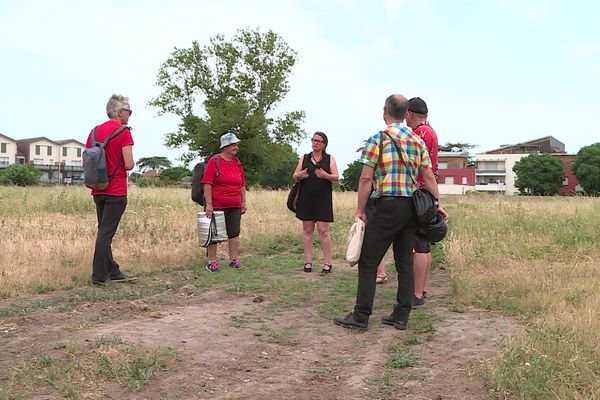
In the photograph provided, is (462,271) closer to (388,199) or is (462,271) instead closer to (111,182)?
(388,199)

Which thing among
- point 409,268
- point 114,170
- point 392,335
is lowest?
point 392,335

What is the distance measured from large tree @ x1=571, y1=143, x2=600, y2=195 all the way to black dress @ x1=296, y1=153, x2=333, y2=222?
7788 cm

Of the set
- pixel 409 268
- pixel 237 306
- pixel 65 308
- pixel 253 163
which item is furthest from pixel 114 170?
pixel 253 163

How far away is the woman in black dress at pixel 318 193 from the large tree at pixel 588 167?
7788 cm

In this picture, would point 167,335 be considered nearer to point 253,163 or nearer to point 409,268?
point 409,268

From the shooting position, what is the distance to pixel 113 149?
639 cm

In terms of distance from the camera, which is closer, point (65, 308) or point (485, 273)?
point (65, 308)

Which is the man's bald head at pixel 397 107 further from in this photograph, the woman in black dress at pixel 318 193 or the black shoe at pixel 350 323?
the woman in black dress at pixel 318 193

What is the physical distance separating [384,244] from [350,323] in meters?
0.74

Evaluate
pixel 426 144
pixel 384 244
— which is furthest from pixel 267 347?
pixel 426 144

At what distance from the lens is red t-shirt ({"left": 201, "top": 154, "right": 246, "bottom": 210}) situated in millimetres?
7566

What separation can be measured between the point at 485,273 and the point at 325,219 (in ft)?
7.12

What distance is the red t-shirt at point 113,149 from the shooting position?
6.38m

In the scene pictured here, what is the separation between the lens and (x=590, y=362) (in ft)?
11.0
